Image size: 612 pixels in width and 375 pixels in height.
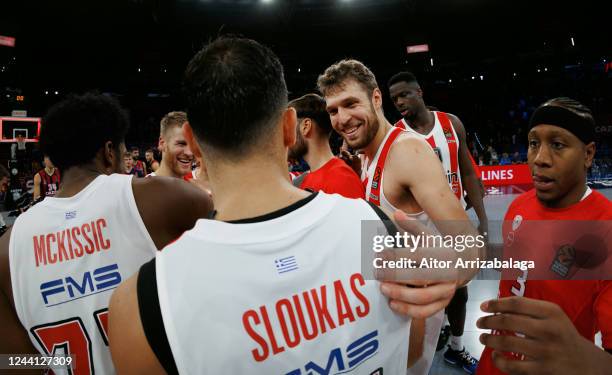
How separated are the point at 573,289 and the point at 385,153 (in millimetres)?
1223

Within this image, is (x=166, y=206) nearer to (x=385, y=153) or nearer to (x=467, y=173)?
(x=385, y=153)

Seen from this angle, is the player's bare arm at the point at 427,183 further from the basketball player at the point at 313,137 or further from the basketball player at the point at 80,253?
the basketball player at the point at 80,253

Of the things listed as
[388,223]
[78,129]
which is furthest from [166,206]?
[388,223]

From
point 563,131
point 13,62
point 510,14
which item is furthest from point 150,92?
point 563,131

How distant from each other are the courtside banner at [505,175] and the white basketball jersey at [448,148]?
8.35m

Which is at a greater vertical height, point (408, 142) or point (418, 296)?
point (408, 142)

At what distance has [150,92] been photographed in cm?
2233

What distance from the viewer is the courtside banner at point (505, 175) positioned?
35.8ft

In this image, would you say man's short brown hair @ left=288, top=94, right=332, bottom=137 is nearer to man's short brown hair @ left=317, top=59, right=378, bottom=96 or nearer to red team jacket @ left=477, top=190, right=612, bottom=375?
man's short brown hair @ left=317, top=59, right=378, bottom=96

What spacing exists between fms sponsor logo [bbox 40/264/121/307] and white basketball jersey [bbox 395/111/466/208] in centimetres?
280

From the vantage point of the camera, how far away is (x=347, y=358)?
2.97ft

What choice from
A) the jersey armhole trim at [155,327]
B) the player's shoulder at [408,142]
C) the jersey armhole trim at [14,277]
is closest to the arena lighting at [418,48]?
the player's shoulder at [408,142]

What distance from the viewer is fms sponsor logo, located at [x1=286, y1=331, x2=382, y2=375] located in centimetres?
88

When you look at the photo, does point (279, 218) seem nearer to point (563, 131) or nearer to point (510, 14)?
point (563, 131)
